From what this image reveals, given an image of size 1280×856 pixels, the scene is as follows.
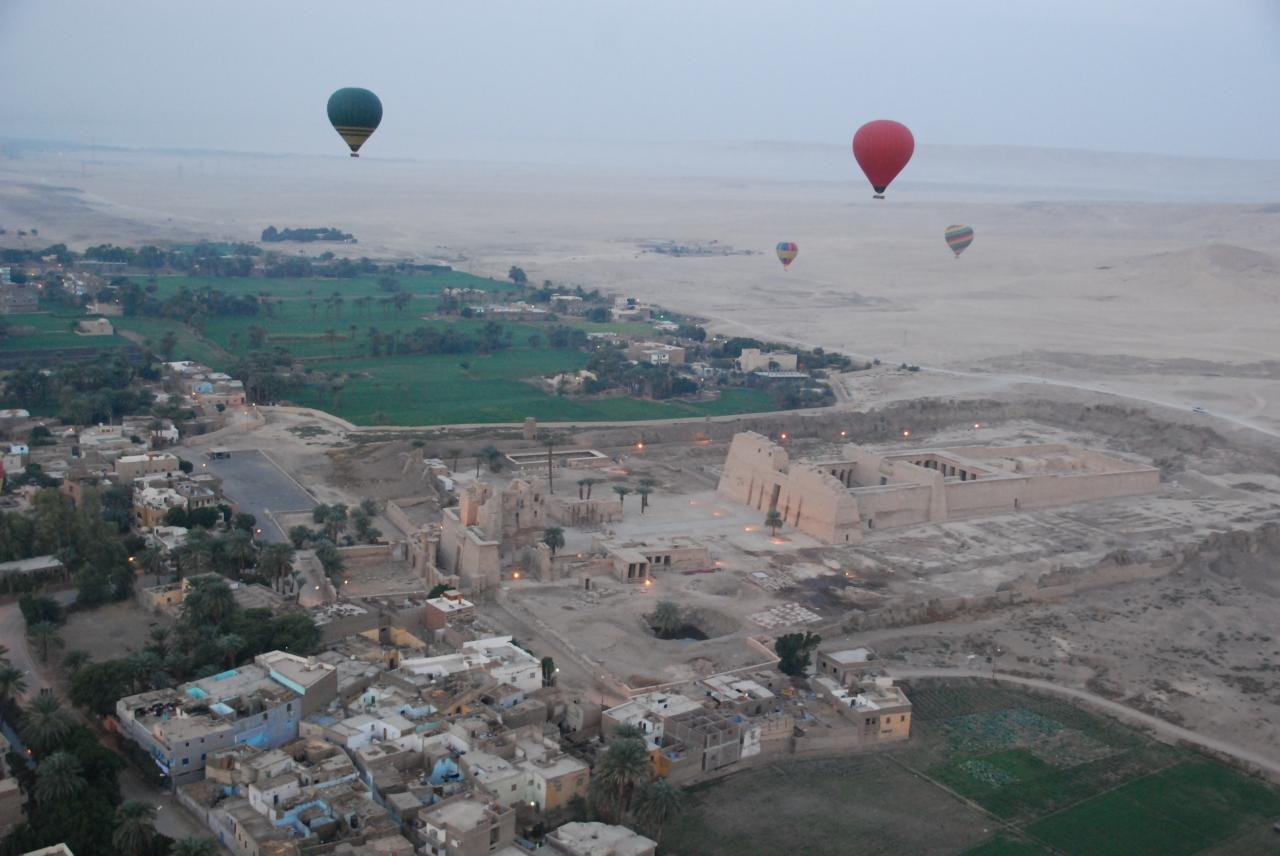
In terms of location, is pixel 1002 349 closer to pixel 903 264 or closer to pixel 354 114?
pixel 354 114

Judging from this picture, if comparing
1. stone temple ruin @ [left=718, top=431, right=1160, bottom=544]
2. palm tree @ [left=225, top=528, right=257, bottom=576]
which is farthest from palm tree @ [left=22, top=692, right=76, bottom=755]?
stone temple ruin @ [left=718, top=431, right=1160, bottom=544]

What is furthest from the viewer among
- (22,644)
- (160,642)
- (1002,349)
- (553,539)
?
(1002,349)

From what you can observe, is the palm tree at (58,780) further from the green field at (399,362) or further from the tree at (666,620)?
the green field at (399,362)

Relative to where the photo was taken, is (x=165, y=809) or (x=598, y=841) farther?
(x=165, y=809)

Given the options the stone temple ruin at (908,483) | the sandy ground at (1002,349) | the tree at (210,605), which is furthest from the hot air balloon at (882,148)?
the tree at (210,605)

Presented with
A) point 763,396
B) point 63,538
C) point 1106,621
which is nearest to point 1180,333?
point 763,396

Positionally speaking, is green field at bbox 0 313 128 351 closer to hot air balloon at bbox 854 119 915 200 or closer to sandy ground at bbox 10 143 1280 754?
sandy ground at bbox 10 143 1280 754

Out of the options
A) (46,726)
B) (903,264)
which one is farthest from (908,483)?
(903,264)
